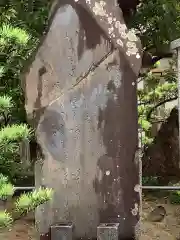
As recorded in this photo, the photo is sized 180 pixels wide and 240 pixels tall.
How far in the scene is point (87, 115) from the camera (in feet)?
12.9

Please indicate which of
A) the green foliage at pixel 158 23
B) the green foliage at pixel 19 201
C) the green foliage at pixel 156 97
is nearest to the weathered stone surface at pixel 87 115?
the green foliage at pixel 19 201

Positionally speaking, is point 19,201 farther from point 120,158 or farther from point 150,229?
point 150,229

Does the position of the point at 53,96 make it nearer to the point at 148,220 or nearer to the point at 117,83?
the point at 117,83

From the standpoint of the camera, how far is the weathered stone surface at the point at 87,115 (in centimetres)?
389

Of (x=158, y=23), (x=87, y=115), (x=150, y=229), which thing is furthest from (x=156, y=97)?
(x=87, y=115)

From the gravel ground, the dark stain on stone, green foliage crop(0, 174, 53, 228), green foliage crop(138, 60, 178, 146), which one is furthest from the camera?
green foliage crop(138, 60, 178, 146)

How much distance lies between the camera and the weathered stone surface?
3895mm

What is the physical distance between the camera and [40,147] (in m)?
3.95

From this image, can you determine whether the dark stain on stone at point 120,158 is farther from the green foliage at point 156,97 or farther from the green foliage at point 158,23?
the green foliage at point 156,97

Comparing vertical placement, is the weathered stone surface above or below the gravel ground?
above

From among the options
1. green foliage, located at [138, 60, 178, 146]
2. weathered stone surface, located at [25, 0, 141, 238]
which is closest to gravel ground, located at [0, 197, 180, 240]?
weathered stone surface, located at [25, 0, 141, 238]

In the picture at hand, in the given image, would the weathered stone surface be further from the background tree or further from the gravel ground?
the background tree

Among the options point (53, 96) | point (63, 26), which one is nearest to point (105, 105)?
point (53, 96)

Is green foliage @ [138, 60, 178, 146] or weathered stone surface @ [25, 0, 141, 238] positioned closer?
weathered stone surface @ [25, 0, 141, 238]
